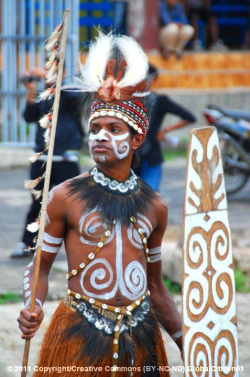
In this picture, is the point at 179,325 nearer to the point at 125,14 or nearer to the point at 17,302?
the point at 17,302

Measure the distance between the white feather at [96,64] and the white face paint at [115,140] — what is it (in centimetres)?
20

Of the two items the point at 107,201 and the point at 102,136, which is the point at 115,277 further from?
the point at 102,136

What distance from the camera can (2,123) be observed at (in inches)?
479

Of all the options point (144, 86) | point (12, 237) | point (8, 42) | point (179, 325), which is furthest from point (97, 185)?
point (8, 42)

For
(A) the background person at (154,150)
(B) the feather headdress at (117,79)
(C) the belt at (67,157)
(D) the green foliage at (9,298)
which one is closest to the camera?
(B) the feather headdress at (117,79)

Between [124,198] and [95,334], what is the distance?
0.57 metres

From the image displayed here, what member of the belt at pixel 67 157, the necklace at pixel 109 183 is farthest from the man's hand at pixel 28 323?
the belt at pixel 67 157

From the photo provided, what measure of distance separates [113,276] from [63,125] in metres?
Answer: 3.51

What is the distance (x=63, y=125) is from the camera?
22.1 ft

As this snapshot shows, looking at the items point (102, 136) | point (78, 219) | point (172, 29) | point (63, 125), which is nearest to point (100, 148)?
point (102, 136)

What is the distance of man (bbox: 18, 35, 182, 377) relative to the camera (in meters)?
3.34

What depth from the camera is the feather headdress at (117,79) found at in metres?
3.42

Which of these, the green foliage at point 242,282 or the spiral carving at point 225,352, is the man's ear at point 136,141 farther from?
the green foliage at point 242,282

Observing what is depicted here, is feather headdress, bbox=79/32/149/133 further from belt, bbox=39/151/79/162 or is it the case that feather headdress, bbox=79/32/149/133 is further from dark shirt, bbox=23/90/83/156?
belt, bbox=39/151/79/162
